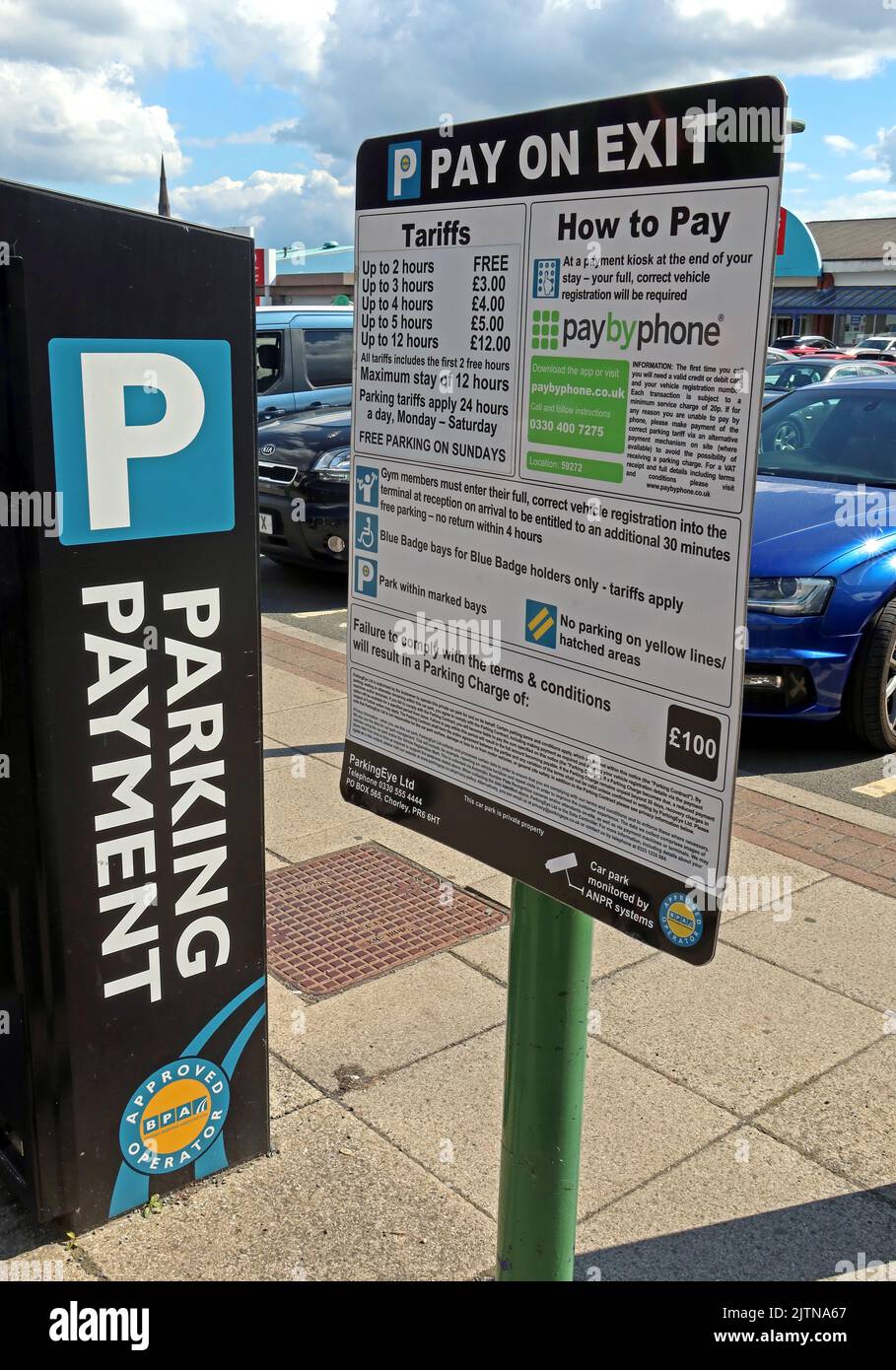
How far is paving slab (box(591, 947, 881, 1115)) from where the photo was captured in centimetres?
366

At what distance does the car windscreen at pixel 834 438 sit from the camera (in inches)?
288

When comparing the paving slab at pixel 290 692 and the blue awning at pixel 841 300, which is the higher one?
the blue awning at pixel 841 300

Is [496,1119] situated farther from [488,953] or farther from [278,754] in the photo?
[278,754]

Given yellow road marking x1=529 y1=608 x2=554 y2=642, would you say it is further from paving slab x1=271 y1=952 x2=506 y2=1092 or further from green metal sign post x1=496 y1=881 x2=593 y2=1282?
paving slab x1=271 y1=952 x2=506 y2=1092

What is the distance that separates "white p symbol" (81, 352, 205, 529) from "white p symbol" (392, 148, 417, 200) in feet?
2.59

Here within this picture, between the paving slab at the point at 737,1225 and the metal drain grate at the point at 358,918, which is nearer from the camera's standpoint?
the paving slab at the point at 737,1225

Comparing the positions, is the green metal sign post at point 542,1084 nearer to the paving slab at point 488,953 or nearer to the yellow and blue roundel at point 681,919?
the yellow and blue roundel at point 681,919

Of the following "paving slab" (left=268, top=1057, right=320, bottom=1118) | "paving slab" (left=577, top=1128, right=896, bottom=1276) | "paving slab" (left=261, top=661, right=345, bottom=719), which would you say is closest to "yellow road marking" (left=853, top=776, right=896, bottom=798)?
"paving slab" (left=261, top=661, right=345, bottom=719)

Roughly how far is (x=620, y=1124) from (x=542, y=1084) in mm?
1365

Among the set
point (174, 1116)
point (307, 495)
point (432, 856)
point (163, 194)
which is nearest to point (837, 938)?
point (432, 856)

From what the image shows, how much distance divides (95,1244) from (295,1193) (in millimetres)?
500

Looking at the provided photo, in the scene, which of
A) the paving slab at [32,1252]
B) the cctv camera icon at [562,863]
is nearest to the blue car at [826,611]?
the paving slab at [32,1252]

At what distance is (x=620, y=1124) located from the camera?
3.44 metres

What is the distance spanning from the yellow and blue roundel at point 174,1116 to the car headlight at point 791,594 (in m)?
4.00
